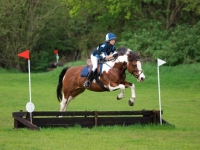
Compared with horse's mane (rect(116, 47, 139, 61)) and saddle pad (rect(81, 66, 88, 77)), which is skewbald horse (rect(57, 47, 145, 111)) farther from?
saddle pad (rect(81, 66, 88, 77))

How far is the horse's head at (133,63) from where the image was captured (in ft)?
52.0

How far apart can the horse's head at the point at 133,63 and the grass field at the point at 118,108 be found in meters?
1.34

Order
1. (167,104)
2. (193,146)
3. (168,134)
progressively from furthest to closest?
(167,104) → (168,134) → (193,146)

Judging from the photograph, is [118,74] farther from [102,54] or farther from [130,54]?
[102,54]

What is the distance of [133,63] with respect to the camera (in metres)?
16.0

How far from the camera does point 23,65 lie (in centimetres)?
5384

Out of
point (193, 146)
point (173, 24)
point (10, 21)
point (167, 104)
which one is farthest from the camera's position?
point (10, 21)

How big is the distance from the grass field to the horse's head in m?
1.34

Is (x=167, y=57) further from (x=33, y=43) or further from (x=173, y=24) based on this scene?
(x=33, y=43)

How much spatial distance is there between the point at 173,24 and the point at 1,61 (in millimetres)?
17372

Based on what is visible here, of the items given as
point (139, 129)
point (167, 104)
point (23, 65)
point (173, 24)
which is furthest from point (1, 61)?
point (139, 129)

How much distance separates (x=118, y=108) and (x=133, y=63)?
669 centimetres

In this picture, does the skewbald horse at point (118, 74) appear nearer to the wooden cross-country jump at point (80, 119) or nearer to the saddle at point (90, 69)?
the saddle at point (90, 69)

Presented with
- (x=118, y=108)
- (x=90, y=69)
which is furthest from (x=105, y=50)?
(x=118, y=108)
